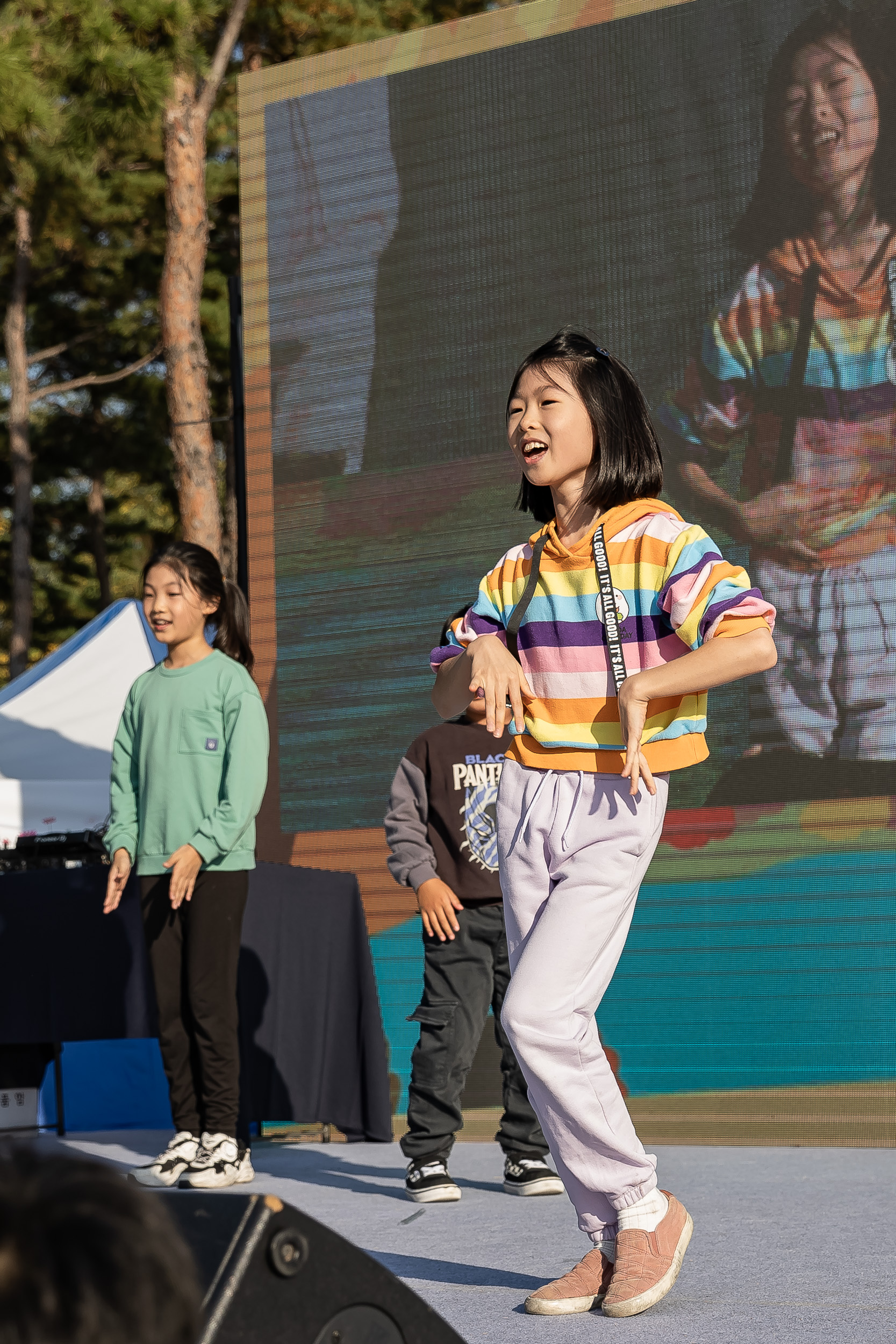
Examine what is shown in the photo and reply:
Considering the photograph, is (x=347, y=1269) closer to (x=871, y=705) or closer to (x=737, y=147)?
(x=871, y=705)

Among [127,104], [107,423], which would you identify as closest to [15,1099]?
[127,104]

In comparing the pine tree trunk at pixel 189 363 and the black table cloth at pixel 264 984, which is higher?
the pine tree trunk at pixel 189 363

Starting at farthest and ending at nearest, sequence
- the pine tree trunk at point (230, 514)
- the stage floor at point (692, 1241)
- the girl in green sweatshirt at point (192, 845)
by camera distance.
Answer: the pine tree trunk at point (230, 514) < the girl in green sweatshirt at point (192, 845) < the stage floor at point (692, 1241)

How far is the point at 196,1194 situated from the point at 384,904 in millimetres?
4434

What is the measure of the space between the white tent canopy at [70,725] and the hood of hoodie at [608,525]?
6035 millimetres

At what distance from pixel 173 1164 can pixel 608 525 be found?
2257 mm

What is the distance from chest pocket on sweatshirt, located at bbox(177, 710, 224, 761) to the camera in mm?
3920

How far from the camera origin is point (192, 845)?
3764 millimetres

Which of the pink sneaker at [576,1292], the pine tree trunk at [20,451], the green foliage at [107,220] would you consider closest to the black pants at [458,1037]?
the pink sneaker at [576,1292]

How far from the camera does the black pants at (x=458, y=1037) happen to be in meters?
3.72

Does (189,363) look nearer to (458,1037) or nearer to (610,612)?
(458,1037)

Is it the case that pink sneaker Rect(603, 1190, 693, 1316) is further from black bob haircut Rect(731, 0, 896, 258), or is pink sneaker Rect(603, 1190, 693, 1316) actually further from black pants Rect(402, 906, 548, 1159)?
black bob haircut Rect(731, 0, 896, 258)

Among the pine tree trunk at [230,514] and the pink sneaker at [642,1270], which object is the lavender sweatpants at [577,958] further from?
the pine tree trunk at [230,514]

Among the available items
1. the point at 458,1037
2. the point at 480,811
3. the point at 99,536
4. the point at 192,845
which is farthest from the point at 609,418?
the point at 99,536
